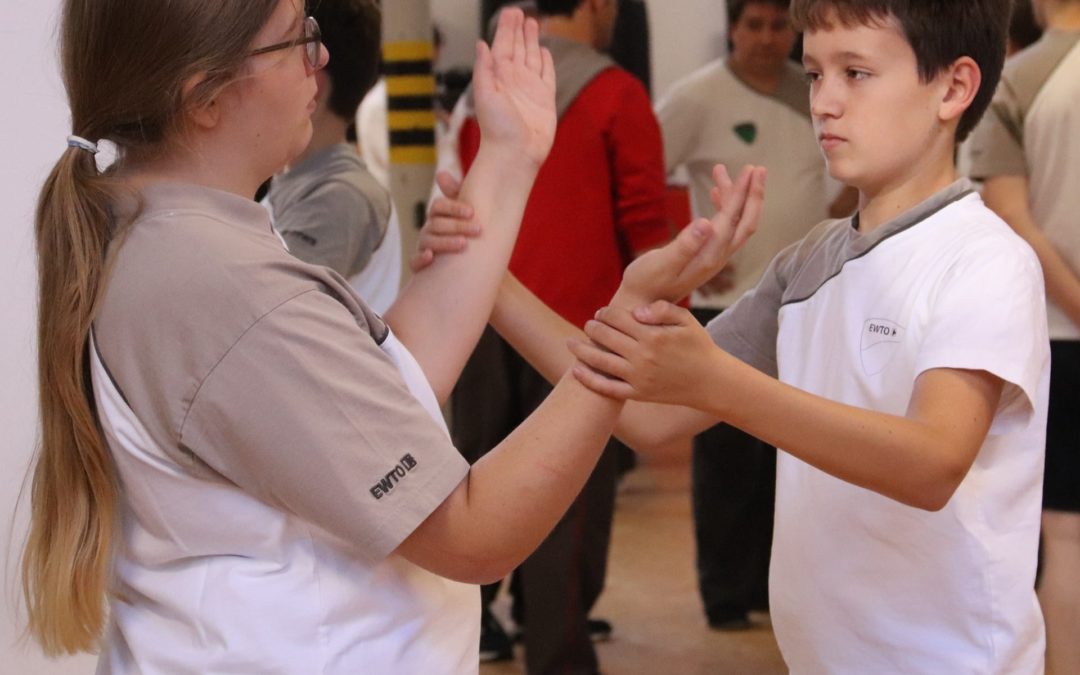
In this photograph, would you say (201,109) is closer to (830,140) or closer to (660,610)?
(830,140)

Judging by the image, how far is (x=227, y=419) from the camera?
1.12 m

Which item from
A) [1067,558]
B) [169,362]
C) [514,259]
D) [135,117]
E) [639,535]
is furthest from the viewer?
[639,535]

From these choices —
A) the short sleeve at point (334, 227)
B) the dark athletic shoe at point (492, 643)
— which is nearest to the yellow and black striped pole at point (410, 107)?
the dark athletic shoe at point (492, 643)

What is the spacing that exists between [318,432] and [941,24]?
3.00ft

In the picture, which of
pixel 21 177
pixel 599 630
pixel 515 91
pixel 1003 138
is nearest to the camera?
pixel 515 91

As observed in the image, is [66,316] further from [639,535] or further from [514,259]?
[639,535]

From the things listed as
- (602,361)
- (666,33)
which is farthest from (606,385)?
(666,33)

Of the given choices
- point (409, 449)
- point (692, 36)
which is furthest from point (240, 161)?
point (692, 36)


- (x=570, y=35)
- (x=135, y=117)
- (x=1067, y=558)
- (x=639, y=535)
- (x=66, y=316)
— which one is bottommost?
(x=639, y=535)

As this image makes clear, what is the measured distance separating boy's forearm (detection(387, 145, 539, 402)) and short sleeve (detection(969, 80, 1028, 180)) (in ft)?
5.87

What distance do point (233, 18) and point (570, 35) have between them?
6.87ft

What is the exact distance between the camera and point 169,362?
3.69ft

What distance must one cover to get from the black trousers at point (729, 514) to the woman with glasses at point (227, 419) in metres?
2.59

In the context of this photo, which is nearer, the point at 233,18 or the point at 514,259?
the point at 233,18
